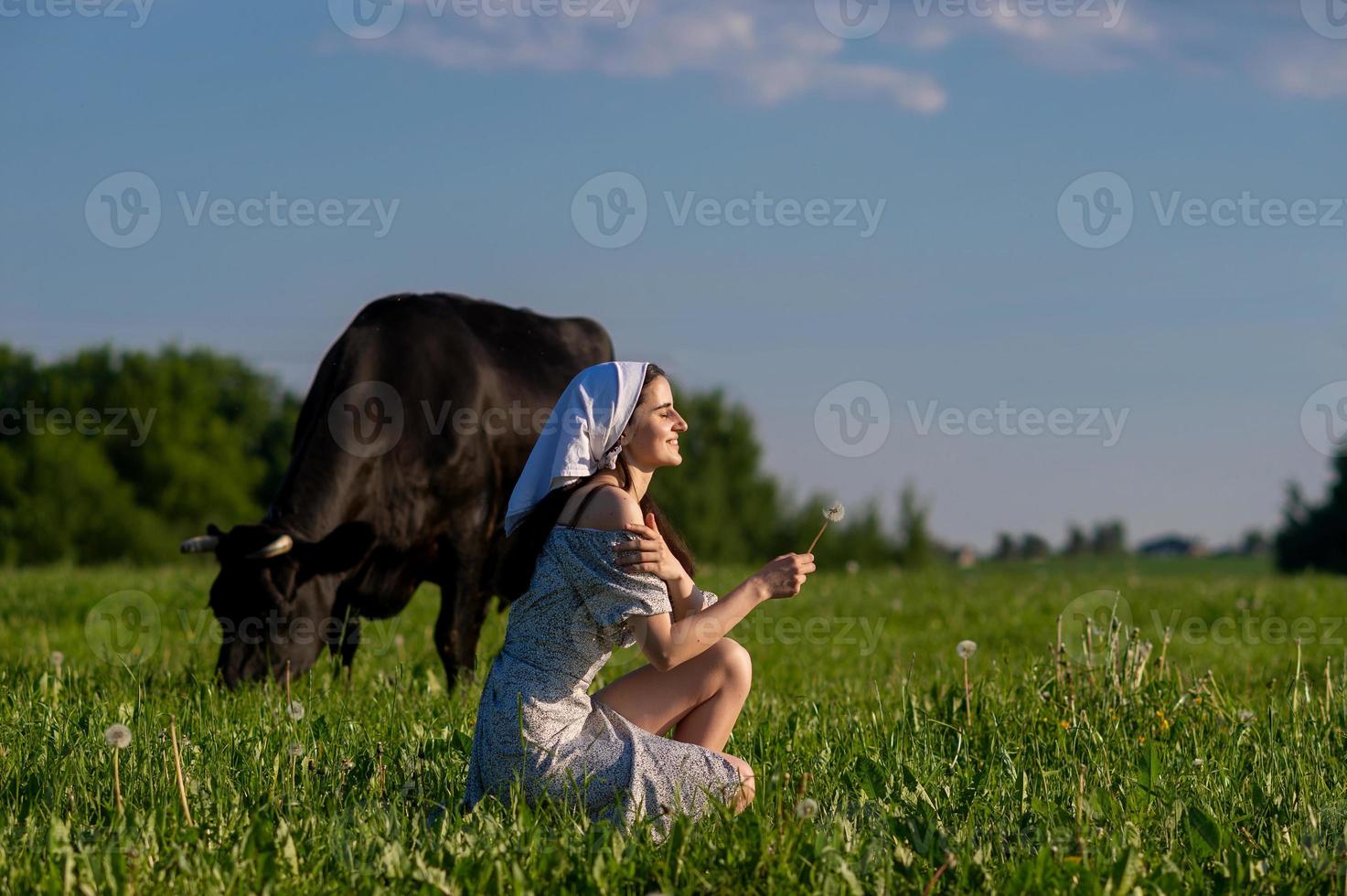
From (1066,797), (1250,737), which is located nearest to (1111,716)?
(1250,737)

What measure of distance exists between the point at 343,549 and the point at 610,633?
4172mm

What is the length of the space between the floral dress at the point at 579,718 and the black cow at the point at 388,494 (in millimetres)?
3674

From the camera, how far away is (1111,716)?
5496 mm

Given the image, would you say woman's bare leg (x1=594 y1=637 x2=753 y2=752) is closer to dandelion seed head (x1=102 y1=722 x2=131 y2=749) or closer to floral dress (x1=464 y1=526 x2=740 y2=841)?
floral dress (x1=464 y1=526 x2=740 y2=841)

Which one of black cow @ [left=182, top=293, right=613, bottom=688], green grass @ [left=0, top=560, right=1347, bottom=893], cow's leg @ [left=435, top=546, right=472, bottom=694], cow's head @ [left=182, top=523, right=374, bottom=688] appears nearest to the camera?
green grass @ [left=0, top=560, right=1347, bottom=893]

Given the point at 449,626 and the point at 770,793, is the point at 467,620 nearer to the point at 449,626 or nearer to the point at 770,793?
the point at 449,626

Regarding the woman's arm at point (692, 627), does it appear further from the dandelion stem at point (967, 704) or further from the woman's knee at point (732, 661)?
the dandelion stem at point (967, 704)

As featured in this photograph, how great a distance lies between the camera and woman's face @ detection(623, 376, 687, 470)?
14.0 feet

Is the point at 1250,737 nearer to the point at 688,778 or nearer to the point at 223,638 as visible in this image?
the point at 688,778

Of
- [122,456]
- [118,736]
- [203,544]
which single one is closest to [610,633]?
[118,736]

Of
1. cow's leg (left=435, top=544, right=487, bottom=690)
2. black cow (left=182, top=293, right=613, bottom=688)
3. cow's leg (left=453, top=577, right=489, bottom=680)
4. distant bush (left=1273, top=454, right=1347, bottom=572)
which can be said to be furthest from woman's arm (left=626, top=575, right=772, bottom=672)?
distant bush (left=1273, top=454, right=1347, bottom=572)

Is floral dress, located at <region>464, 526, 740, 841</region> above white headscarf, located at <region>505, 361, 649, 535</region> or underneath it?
underneath

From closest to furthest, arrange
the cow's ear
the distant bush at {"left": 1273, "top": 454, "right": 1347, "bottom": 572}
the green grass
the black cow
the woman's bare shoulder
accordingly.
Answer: the green grass < the woman's bare shoulder < the black cow < the cow's ear < the distant bush at {"left": 1273, "top": 454, "right": 1347, "bottom": 572}

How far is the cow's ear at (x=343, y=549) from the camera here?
7926mm
